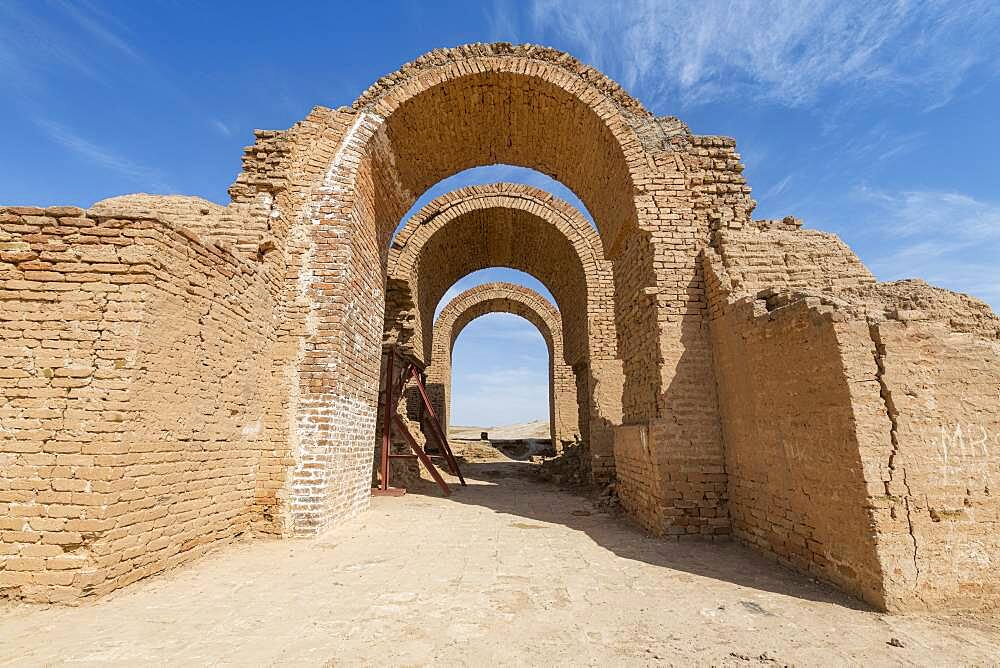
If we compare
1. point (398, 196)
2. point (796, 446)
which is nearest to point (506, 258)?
point (398, 196)

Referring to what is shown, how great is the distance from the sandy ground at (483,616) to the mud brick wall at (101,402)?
0.34 meters

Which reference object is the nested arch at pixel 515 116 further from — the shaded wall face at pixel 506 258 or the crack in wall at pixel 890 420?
the shaded wall face at pixel 506 258

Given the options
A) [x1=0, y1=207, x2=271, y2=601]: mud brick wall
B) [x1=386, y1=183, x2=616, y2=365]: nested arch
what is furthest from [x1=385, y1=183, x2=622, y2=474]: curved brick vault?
[x1=0, y1=207, x2=271, y2=601]: mud brick wall

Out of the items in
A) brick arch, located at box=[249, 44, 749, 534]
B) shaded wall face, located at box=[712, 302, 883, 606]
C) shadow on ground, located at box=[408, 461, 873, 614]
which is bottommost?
shadow on ground, located at box=[408, 461, 873, 614]

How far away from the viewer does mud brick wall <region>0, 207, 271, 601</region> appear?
330cm

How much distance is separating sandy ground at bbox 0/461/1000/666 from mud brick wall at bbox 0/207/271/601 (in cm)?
34

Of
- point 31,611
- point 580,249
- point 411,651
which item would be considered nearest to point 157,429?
point 31,611

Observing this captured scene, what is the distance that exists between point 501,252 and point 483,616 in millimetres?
12799

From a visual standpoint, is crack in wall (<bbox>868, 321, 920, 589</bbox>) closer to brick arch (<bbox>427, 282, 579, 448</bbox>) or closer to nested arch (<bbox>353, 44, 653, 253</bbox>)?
nested arch (<bbox>353, 44, 653, 253</bbox>)

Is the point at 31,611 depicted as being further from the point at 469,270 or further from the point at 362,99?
the point at 469,270

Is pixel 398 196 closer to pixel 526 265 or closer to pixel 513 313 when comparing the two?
pixel 526 265

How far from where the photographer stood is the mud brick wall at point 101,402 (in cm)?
330

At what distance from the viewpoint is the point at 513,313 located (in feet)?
67.5

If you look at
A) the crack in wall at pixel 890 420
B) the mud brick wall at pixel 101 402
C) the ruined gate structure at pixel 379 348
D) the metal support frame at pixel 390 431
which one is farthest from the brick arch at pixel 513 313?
the crack in wall at pixel 890 420
